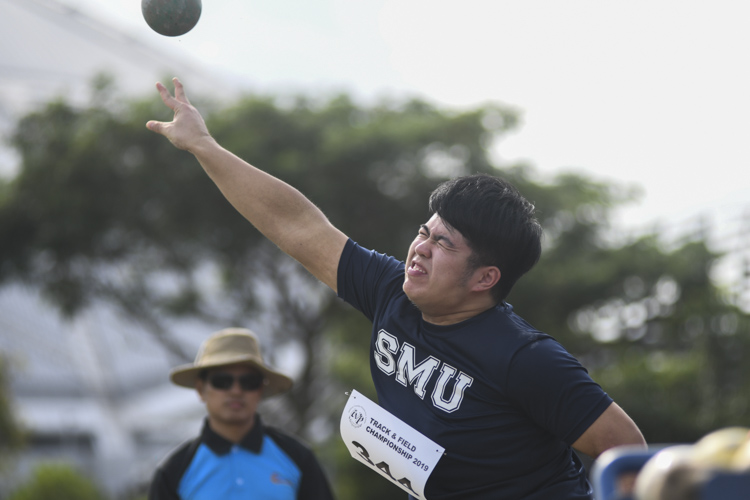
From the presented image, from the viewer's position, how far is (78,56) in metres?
32.8

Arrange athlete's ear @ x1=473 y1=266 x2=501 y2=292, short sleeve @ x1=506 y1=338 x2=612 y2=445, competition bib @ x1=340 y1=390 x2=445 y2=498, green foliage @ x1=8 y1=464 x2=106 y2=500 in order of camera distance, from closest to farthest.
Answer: short sleeve @ x1=506 y1=338 x2=612 y2=445 < competition bib @ x1=340 y1=390 x2=445 y2=498 < athlete's ear @ x1=473 y1=266 x2=501 y2=292 < green foliage @ x1=8 y1=464 x2=106 y2=500

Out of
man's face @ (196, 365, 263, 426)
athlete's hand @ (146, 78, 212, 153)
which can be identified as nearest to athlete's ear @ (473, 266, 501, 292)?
→ athlete's hand @ (146, 78, 212, 153)

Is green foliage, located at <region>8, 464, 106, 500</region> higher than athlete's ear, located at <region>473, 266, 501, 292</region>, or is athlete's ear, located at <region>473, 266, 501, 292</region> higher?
athlete's ear, located at <region>473, 266, 501, 292</region>

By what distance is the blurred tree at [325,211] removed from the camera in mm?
11727

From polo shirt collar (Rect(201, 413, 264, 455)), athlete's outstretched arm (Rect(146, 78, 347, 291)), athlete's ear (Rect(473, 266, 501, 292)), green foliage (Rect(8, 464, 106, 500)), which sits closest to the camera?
athlete's ear (Rect(473, 266, 501, 292))

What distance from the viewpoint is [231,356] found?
4.18 meters

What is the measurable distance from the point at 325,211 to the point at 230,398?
7.93 meters

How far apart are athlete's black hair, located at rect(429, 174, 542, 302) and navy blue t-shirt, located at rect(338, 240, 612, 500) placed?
16 centimetres

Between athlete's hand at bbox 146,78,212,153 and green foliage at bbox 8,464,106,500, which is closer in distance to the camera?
athlete's hand at bbox 146,78,212,153

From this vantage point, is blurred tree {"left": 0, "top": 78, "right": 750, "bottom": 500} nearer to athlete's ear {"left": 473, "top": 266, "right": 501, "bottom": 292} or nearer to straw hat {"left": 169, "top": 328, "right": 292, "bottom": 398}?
straw hat {"left": 169, "top": 328, "right": 292, "bottom": 398}

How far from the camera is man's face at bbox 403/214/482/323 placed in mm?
2279

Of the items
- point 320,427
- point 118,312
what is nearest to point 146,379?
point 118,312

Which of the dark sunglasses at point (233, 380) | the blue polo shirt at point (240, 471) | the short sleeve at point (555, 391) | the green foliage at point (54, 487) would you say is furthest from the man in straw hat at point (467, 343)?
the green foliage at point (54, 487)

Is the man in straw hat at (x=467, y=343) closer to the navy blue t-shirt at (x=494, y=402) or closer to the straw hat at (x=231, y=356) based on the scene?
the navy blue t-shirt at (x=494, y=402)
